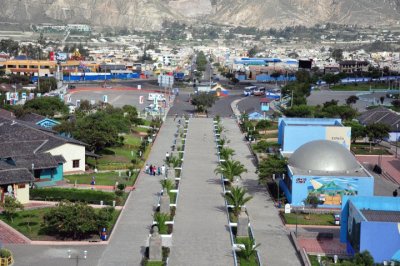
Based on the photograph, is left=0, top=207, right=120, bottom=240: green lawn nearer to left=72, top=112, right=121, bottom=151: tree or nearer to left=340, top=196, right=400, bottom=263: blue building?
left=340, top=196, right=400, bottom=263: blue building

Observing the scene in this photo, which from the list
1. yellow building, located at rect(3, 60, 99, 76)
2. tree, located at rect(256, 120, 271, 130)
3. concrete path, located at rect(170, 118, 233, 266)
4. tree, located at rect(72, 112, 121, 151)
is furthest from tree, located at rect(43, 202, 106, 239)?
yellow building, located at rect(3, 60, 99, 76)

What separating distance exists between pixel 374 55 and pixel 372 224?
445 feet

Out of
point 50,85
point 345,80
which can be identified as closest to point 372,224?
point 50,85

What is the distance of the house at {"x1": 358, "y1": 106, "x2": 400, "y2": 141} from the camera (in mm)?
51269

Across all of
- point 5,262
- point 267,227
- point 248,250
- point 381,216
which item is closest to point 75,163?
point 267,227

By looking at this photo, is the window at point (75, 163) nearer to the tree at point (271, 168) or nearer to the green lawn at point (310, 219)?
the tree at point (271, 168)

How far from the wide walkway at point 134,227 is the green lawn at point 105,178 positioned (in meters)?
0.46

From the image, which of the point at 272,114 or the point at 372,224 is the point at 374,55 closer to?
the point at 272,114

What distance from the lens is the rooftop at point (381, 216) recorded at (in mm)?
23438

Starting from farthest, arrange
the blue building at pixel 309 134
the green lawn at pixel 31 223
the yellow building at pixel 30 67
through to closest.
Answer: the yellow building at pixel 30 67
the blue building at pixel 309 134
the green lawn at pixel 31 223

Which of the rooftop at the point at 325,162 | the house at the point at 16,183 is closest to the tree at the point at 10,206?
the house at the point at 16,183

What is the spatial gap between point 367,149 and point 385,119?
798 centimetres

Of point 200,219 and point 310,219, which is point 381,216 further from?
point 200,219

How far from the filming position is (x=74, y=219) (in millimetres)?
24875
